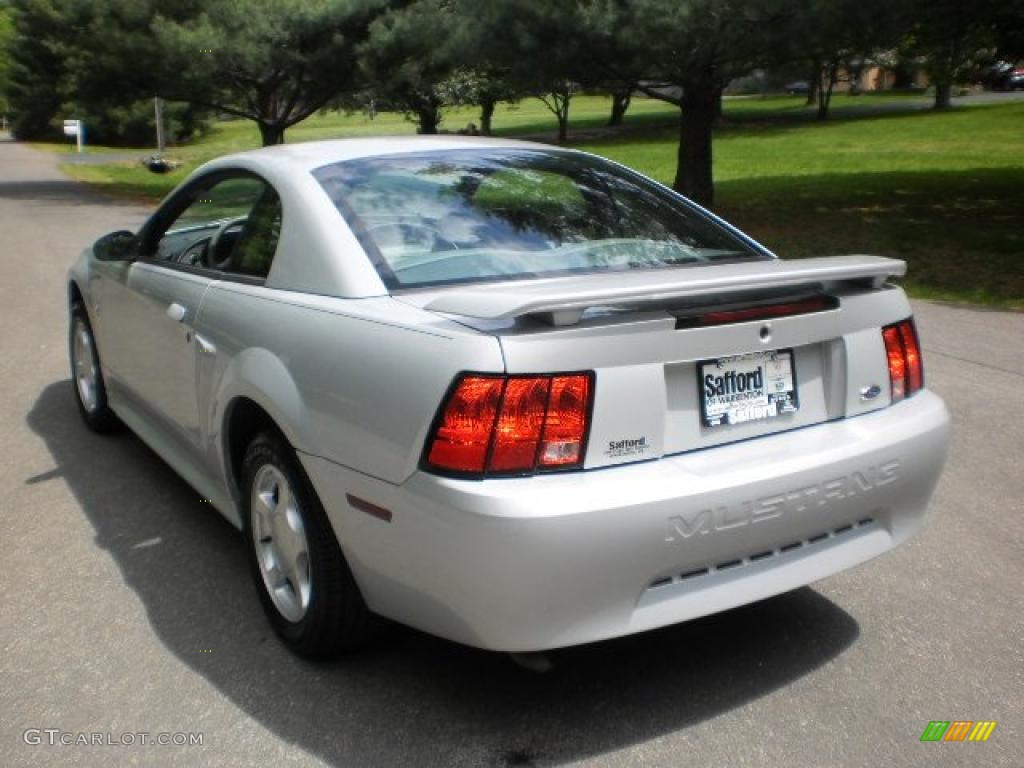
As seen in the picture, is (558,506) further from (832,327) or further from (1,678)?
(1,678)

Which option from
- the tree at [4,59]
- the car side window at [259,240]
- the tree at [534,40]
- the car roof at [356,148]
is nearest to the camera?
the car side window at [259,240]

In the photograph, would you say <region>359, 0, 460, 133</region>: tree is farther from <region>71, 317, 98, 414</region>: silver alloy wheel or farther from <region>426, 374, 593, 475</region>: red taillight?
<region>426, 374, 593, 475</region>: red taillight

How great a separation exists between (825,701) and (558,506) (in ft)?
3.76

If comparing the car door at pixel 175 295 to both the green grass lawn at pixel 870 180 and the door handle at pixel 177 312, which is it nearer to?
the door handle at pixel 177 312

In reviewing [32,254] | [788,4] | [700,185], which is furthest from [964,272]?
[32,254]

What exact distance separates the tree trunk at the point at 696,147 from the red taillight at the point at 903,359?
14140 millimetres

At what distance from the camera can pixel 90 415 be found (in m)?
6.11

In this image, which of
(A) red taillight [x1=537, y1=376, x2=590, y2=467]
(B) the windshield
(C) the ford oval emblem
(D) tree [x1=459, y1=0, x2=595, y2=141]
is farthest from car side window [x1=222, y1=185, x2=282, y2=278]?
(D) tree [x1=459, y1=0, x2=595, y2=141]

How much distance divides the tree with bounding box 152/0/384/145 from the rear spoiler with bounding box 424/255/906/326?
21980 millimetres

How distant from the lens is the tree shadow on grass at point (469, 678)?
10.3ft

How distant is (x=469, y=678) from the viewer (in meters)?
3.50

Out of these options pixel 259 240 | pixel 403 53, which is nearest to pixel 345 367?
pixel 259 240

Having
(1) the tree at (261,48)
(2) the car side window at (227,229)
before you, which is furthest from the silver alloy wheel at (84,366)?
(1) the tree at (261,48)

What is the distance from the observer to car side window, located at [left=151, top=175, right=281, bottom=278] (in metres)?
3.99
